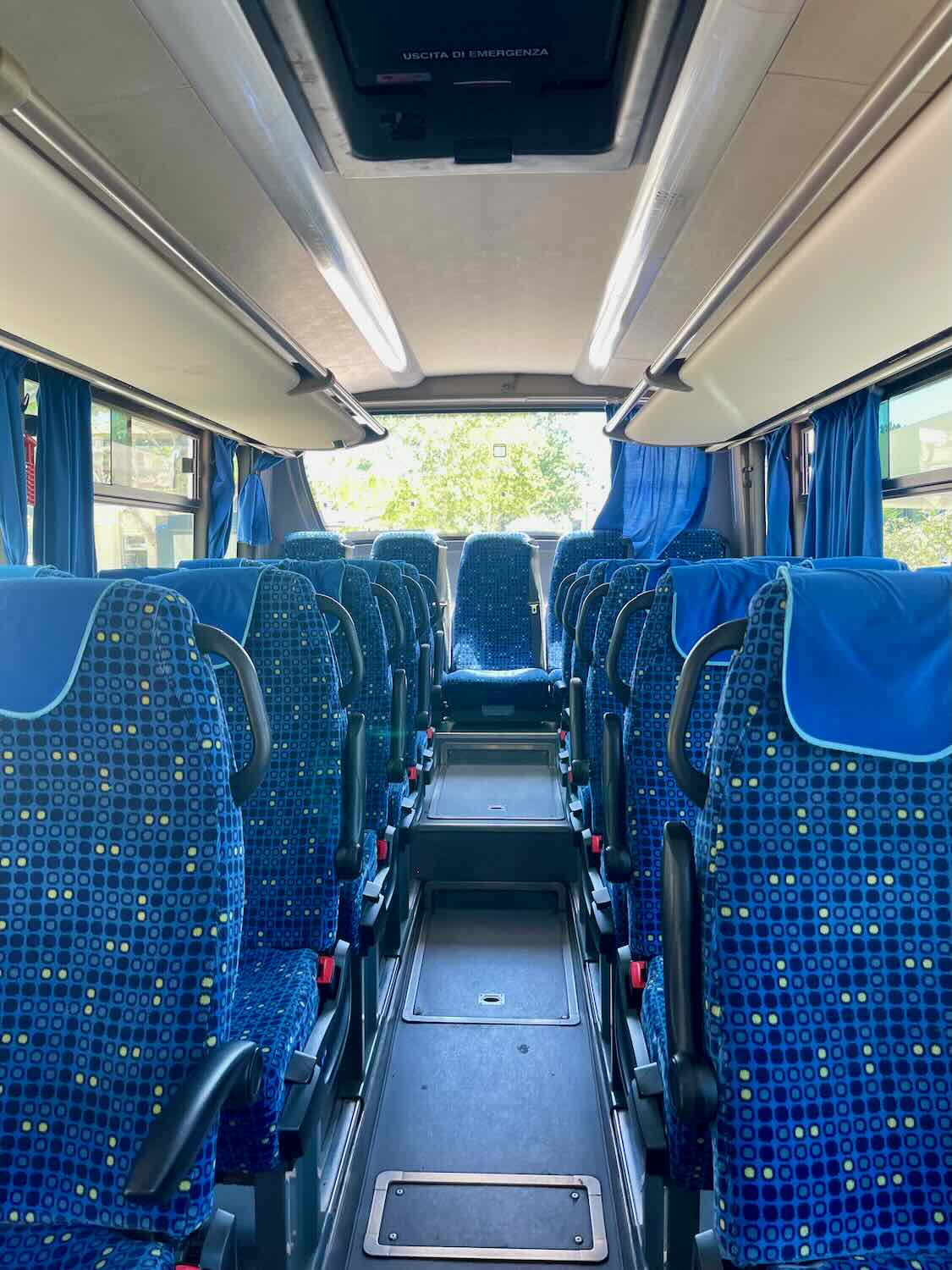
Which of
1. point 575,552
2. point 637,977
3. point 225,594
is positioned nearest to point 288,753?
point 225,594

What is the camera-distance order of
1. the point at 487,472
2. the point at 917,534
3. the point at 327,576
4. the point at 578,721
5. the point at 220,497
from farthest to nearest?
the point at 487,472 → the point at 220,497 → the point at 917,534 → the point at 578,721 → the point at 327,576

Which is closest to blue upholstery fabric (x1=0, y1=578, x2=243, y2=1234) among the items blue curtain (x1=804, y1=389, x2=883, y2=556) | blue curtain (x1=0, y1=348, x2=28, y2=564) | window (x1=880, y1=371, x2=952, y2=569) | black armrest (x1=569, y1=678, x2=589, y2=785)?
black armrest (x1=569, y1=678, x2=589, y2=785)

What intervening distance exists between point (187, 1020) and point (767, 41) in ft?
7.88

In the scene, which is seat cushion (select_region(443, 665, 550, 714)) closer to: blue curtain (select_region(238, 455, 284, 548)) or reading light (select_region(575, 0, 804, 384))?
blue curtain (select_region(238, 455, 284, 548))

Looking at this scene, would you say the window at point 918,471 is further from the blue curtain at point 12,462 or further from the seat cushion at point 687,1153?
the blue curtain at point 12,462

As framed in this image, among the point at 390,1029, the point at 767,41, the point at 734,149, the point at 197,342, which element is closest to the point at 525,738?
the point at 390,1029

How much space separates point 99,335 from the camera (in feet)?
9.96

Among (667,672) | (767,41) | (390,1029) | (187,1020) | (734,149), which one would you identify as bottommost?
(390,1029)

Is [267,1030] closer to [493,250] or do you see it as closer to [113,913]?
A: [113,913]

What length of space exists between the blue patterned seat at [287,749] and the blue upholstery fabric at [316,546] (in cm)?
401

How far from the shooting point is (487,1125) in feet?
7.15

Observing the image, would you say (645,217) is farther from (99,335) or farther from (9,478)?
(9,478)

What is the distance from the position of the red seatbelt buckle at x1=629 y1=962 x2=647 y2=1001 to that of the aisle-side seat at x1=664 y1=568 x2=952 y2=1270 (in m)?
0.76

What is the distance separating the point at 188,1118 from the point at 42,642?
0.70 meters
